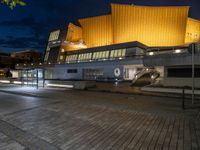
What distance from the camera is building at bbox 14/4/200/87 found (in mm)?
37156

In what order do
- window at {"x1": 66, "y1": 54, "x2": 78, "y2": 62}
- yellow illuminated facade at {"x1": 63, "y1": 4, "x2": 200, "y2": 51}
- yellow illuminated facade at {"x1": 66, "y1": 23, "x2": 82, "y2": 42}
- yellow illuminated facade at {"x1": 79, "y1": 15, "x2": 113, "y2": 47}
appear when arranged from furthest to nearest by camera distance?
yellow illuminated facade at {"x1": 66, "y1": 23, "x2": 82, "y2": 42} → yellow illuminated facade at {"x1": 79, "y1": 15, "x2": 113, "y2": 47} → window at {"x1": 66, "y1": 54, "x2": 78, "y2": 62} → yellow illuminated facade at {"x1": 63, "y1": 4, "x2": 200, "y2": 51}

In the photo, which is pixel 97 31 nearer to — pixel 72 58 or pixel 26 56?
pixel 72 58

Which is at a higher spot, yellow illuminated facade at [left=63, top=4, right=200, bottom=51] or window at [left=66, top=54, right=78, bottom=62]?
yellow illuminated facade at [left=63, top=4, right=200, bottom=51]

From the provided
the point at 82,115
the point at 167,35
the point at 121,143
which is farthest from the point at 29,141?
the point at 167,35

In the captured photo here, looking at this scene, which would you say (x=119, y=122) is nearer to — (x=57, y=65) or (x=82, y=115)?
(x=82, y=115)

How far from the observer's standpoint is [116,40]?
51812 mm

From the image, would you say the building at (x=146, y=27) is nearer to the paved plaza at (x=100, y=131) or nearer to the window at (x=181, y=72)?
the window at (x=181, y=72)

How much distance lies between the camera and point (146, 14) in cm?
5009

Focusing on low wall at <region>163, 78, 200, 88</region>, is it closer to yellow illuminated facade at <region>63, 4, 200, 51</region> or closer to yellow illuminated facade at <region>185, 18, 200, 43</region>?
yellow illuminated facade at <region>63, 4, 200, 51</region>

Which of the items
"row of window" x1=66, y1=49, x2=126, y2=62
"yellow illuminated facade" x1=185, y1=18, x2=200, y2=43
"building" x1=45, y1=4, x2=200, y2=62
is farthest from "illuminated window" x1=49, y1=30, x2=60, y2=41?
"yellow illuminated facade" x1=185, y1=18, x2=200, y2=43

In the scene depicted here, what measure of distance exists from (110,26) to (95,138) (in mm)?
51982

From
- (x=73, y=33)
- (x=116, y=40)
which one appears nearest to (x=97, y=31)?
(x=73, y=33)

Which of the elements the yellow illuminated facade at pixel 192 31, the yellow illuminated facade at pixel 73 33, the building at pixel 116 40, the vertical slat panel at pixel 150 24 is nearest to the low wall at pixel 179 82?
the building at pixel 116 40

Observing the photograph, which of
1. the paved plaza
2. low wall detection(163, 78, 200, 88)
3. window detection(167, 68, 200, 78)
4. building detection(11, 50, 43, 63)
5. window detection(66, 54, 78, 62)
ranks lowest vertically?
the paved plaza
